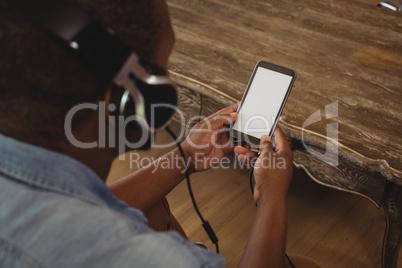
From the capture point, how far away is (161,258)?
487 millimetres

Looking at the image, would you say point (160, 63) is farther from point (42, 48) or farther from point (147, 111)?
point (42, 48)

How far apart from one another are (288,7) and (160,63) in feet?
3.44

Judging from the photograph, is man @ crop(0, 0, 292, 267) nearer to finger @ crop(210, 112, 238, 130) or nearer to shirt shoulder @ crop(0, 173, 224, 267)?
shirt shoulder @ crop(0, 173, 224, 267)

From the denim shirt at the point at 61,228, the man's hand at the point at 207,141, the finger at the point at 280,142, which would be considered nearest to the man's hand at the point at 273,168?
the finger at the point at 280,142

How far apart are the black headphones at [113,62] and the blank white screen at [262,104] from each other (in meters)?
0.42

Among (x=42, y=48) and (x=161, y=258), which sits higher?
(x=42, y=48)

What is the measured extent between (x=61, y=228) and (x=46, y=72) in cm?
19

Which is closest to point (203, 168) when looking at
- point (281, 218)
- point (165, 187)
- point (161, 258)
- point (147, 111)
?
point (165, 187)

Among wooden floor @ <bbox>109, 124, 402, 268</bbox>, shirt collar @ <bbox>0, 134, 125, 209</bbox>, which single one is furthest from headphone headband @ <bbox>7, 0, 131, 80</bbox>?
wooden floor @ <bbox>109, 124, 402, 268</bbox>

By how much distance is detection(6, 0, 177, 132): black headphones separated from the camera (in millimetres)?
488

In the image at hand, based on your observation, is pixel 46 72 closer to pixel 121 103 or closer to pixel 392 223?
pixel 121 103

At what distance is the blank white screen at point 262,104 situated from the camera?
106 centimetres

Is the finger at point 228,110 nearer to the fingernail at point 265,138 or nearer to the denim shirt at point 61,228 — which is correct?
the fingernail at point 265,138

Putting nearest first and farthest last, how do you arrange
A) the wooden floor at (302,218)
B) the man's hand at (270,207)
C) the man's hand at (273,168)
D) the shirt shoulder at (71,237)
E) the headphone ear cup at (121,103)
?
the shirt shoulder at (71,237) → the headphone ear cup at (121,103) → the man's hand at (270,207) → the man's hand at (273,168) → the wooden floor at (302,218)
